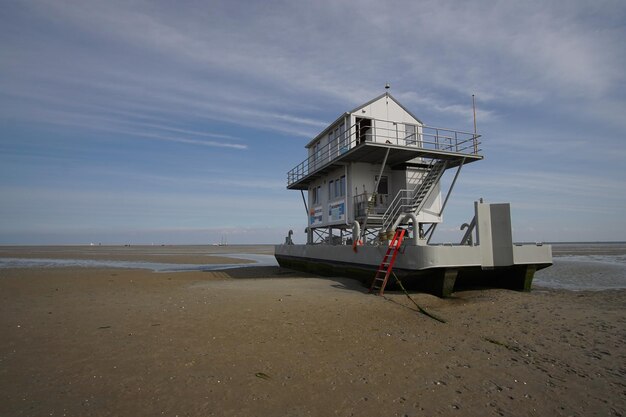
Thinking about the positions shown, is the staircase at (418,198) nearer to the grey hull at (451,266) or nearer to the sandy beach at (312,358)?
the grey hull at (451,266)

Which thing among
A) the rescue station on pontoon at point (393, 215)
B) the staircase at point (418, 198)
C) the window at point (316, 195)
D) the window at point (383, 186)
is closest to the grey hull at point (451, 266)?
the rescue station on pontoon at point (393, 215)

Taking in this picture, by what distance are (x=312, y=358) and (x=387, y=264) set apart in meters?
6.52

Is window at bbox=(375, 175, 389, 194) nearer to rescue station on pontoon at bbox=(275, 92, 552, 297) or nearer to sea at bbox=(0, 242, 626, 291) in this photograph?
rescue station on pontoon at bbox=(275, 92, 552, 297)

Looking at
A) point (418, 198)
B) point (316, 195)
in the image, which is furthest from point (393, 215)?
point (316, 195)

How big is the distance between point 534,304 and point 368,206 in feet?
25.9

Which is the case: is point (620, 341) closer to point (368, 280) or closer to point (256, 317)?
point (256, 317)

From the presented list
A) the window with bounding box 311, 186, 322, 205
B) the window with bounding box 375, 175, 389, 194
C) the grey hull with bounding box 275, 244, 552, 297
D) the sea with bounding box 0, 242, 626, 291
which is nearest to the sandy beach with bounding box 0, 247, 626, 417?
the grey hull with bounding box 275, 244, 552, 297

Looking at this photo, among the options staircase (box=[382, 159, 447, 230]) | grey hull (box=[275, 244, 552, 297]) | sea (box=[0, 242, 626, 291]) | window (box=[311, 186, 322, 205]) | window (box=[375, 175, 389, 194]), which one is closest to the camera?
grey hull (box=[275, 244, 552, 297])

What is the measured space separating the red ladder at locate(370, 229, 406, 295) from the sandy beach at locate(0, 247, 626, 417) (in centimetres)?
137

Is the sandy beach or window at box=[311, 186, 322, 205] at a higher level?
window at box=[311, 186, 322, 205]

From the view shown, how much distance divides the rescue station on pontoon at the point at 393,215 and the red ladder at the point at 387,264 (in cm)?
3

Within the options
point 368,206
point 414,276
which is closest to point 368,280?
point 414,276

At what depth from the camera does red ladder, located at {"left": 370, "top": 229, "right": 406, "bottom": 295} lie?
10976 mm

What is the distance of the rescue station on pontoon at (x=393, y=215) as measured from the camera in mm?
10906
